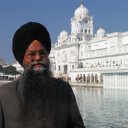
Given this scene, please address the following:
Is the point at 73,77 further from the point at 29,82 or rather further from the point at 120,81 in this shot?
the point at 29,82

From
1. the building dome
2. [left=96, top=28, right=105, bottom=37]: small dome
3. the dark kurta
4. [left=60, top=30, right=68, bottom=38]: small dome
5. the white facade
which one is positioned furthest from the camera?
[left=60, top=30, right=68, bottom=38]: small dome

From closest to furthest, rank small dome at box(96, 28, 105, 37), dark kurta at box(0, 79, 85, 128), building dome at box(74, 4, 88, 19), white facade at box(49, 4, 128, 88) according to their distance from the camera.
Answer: dark kurta at box(0, 79, 85, 128) → white facade at box(49, 4, 128, 88) → small dome at box(96, 28, 105, 37) → building dome at box(74, 4, 88, 19)

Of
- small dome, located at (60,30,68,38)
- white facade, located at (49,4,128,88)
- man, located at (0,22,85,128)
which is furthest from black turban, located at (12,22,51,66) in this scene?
small dome, located at (60,30,68,38)

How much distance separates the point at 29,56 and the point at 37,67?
0.26ft

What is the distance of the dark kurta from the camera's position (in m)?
1.81

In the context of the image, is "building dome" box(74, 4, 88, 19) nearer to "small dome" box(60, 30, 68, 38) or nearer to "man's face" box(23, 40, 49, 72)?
"small dome" box(60, 30, 68, 38)

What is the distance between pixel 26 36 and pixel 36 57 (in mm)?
112

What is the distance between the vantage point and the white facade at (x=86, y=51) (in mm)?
62031

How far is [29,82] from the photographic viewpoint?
6.07 ft

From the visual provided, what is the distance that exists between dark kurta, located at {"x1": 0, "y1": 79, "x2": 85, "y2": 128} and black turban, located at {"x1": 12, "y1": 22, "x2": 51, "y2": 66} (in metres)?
0.15

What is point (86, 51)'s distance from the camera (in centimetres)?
7788

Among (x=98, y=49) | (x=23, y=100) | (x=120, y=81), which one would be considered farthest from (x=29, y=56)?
(x=98, y=49)

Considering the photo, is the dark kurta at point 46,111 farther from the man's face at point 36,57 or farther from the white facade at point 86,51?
the white facade at point 86,51

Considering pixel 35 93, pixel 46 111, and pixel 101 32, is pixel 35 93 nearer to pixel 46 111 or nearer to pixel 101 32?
pixel 46 111
